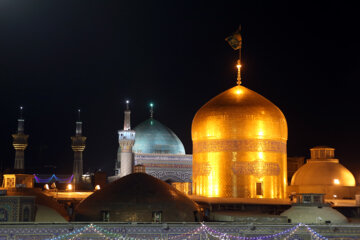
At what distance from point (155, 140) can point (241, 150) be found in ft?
34.9

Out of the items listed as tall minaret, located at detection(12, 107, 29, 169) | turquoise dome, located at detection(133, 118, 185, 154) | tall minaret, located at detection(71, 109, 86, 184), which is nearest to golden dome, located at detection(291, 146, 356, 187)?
turquoise dome, located at detection(133, 118, 185, 154)

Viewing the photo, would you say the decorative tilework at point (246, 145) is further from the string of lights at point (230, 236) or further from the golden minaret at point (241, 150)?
the string of lights at point (230, 236)

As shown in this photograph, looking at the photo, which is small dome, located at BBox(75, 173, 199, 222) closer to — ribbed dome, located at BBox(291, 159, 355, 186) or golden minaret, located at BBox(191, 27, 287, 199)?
golden minaret, located at BBox(191, 27, 287, 199)

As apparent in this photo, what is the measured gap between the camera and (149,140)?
107ft

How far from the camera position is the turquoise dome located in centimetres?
3228

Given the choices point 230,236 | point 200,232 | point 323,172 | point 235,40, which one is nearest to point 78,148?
point 235,40

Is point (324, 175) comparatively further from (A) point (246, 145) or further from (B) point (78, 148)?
(B) point (78, 148)

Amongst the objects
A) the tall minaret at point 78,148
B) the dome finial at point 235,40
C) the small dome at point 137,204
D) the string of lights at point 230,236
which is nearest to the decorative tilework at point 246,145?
the dome finial at point 235,40

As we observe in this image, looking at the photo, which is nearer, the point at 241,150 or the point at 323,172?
the point at 241,150

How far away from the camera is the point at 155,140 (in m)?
32.6

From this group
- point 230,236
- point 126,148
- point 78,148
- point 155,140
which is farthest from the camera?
point 78,148

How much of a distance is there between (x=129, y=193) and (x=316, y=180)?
1005 centimetres

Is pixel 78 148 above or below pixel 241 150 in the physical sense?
above

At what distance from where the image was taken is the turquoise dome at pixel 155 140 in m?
32.3
